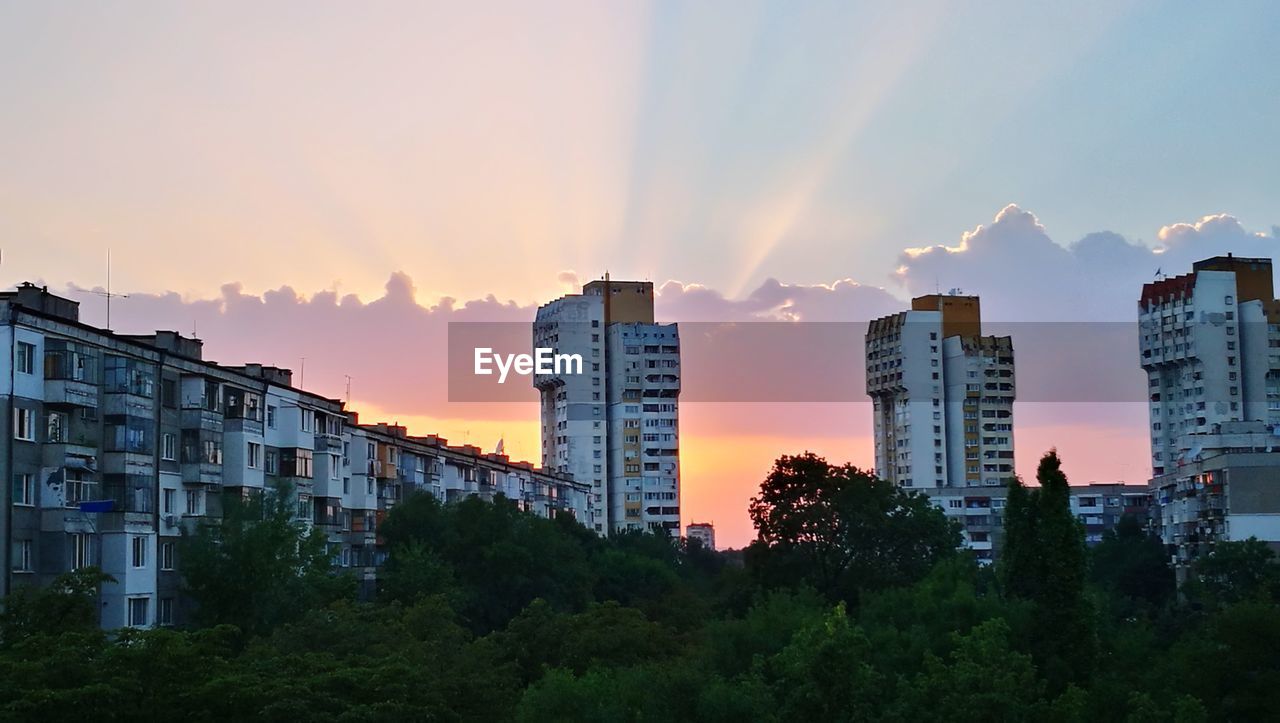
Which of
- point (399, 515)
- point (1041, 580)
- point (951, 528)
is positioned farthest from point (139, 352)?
point (951, 528)

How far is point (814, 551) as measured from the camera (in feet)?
244

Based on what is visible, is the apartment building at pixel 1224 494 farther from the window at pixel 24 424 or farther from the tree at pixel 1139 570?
the window at pixel 24 424

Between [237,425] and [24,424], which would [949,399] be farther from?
[24,424]

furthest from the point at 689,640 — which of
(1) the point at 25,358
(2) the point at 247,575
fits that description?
(1) the point at 25,358

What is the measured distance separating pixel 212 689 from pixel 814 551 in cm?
4132

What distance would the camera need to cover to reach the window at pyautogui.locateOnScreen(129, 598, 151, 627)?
51812 mm

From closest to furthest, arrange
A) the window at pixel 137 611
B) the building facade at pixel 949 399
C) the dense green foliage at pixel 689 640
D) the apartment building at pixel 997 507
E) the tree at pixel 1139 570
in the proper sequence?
the dense green foliage at pixel 689 640 → the window at pixel 137 611 → the tree at pixel 1139 570 → the apartment building at pixel 997 507 → the building facade at pixel 949 399

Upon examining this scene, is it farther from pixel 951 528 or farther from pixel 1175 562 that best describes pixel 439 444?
pixel 1175 562

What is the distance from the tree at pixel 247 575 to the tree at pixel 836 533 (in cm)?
2502

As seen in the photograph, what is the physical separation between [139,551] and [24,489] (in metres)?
5.72

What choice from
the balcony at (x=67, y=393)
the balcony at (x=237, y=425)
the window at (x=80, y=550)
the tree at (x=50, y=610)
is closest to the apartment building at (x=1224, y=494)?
the balcony at (x=237, y=425)

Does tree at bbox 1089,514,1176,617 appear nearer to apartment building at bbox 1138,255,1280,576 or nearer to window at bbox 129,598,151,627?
apartment building at bbox 1138,255,1280,576

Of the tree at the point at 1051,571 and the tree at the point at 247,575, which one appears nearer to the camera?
the tree at the point at 1051,571

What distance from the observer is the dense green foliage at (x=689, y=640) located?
127ft
